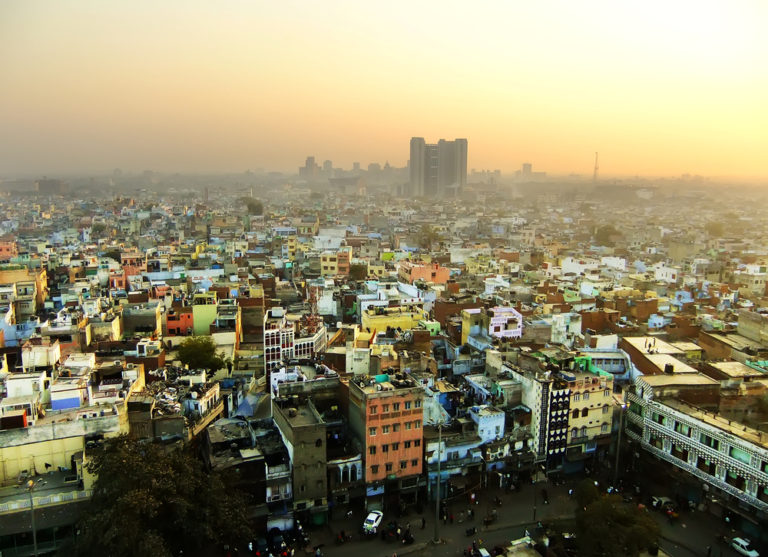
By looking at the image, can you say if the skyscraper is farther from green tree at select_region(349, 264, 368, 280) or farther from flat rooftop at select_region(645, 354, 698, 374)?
flat rooftop at select_region(645, 354, 698, 374)

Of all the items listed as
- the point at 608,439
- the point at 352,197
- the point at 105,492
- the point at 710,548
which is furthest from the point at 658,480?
the point at 352,197

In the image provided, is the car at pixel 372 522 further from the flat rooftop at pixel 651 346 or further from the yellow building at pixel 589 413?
the flat rooftop at pixel 651 346

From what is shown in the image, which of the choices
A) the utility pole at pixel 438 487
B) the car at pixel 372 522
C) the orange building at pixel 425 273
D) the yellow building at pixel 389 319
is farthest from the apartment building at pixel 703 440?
the orange building at pixel 425 273

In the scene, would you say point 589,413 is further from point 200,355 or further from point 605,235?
point 605,235

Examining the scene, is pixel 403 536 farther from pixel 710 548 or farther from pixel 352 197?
pixel 352 197

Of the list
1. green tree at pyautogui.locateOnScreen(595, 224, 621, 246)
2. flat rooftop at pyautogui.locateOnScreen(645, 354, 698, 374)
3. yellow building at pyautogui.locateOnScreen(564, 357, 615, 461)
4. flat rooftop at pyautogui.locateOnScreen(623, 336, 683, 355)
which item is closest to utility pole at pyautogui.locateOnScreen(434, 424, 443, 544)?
yellow building at pyautogui.locateOnScreen(564, 357, 615, 461)

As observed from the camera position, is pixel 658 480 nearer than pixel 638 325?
Yes

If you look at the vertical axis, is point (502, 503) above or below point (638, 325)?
below
